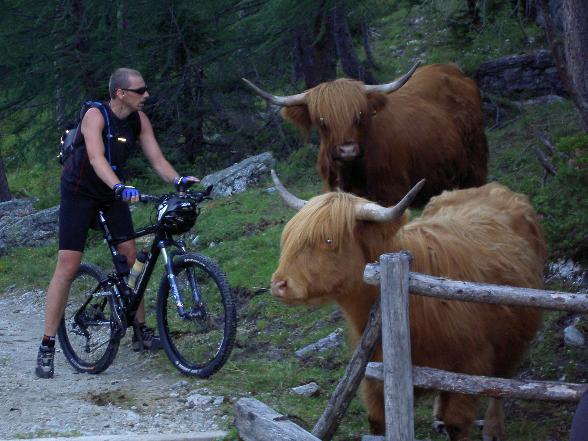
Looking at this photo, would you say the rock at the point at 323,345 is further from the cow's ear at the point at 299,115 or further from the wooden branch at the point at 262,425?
the cow's ear at the point at 299,115

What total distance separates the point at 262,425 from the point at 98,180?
2.96 meters

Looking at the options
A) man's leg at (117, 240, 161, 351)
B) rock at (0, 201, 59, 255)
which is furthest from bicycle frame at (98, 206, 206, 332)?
rock at (0, 201, 59, 255)

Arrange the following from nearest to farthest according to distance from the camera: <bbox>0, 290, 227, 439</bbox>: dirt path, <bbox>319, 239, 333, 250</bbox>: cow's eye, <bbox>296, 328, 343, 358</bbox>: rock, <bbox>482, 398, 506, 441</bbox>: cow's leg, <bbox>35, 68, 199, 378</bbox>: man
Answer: <bbox>319, 239, 333, 250</bbox>: cow's eye < <bbox>482, 398, 506, 441</bbox>: cow's leg < <bbox>0, 290, 227, 439</bbox>: dirt path < <bbox>35, 68, 199, 378</bbox>: man < <bbox>296, 328, 343, 358</bbox>: rock

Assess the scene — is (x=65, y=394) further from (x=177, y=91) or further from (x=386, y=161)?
(x=177, y=91)

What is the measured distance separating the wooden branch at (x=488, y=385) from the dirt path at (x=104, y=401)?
1.68 m

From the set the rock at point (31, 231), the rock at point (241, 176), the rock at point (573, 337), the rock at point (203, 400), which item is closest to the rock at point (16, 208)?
the rock at point (31, 231)

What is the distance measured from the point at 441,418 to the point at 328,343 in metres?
2.20

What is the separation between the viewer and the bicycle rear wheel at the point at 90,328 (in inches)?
315

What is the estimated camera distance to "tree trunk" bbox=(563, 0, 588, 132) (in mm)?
7578

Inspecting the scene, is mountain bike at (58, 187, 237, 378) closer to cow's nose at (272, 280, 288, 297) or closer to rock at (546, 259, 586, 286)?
cow's nose at (272, 280, 288, 297)

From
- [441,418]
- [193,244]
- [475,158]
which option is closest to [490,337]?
[441,418]

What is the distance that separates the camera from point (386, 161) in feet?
30.1

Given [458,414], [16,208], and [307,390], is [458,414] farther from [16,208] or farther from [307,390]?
[16,208]

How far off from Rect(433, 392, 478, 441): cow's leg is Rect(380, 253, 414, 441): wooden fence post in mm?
697
